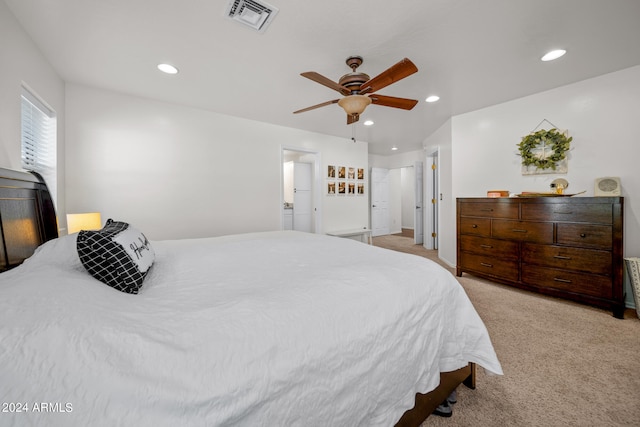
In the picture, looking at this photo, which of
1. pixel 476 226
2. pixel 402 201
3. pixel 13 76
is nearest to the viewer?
pixel 13 76

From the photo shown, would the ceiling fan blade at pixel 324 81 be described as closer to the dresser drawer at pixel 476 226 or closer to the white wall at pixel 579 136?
the dresser drawer at pixel 476 226

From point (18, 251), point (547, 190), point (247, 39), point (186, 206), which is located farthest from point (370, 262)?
point (547, 190)

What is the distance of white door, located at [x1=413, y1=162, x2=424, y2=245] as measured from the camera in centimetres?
625

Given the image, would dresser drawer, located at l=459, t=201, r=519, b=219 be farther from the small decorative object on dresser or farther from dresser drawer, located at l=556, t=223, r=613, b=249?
the small decorative object on dresser

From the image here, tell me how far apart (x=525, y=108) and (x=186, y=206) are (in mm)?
4758

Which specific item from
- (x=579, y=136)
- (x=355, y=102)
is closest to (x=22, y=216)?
(x=355, y=102)

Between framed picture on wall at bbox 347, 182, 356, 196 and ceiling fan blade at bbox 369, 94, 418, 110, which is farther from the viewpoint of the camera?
framed picture on wall at bbox 347, 182, 356, 196

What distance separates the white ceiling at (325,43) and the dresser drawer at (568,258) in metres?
1.87

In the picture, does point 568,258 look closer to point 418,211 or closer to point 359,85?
point 359,85

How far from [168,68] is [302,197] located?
3383 mm

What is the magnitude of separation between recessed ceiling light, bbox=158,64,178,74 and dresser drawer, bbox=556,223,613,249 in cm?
430

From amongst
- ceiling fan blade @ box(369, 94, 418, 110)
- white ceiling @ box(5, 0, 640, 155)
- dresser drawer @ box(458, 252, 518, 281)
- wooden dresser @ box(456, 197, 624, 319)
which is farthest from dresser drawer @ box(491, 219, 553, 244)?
ceiling fan blade @ box(369, 94, 418, 110)

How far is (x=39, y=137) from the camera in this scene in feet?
7.63

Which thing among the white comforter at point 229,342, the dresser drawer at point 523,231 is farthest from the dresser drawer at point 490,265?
the white comforter at point 229,342
